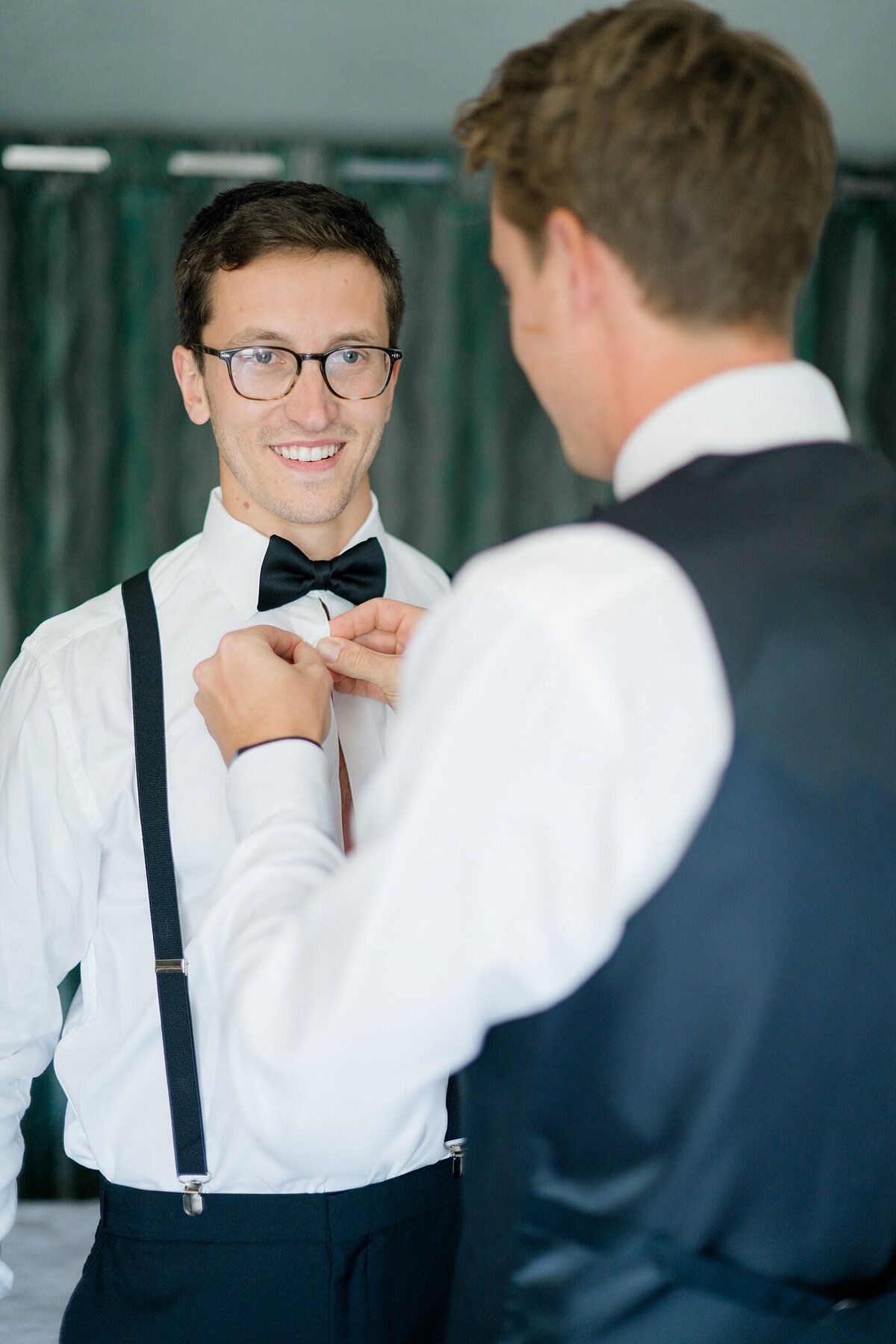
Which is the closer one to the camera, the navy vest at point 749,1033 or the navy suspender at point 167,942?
the navy vest at point 749,1033

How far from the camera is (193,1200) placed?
4.61 feet


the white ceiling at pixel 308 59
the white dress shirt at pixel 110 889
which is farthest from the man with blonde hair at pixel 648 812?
the white ceiling at pixel 308 59

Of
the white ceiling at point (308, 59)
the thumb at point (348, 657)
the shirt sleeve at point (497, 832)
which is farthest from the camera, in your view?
the white ceiling at point (308, 59)

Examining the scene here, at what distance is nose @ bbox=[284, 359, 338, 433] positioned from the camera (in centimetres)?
161

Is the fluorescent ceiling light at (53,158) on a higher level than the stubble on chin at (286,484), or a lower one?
higher

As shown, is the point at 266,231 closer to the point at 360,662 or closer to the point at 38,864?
the point at 360,662

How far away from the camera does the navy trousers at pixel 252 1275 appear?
1.39 metres

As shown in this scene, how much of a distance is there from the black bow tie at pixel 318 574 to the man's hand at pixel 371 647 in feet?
0.60

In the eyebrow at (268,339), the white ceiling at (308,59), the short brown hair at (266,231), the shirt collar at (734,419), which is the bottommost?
A: the shirt collar at (734,419)

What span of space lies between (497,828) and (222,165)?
2879 mm

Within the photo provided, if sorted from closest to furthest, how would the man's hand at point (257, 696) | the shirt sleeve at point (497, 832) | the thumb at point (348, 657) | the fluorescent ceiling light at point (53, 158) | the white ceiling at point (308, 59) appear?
the shirt sleeve at point (497, 832) → the man's hand at point (257, 696) → the thumb at point (348, 657) → the white ceiling at point (308, 59) → the fluorescent ceiling light at point (53, 158)

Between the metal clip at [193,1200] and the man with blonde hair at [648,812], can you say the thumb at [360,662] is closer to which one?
the man with blonde hair at [648,812]

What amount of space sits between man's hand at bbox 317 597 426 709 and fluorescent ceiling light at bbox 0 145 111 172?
219 centimetres

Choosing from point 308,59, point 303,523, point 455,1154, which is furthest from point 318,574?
point 308,59
